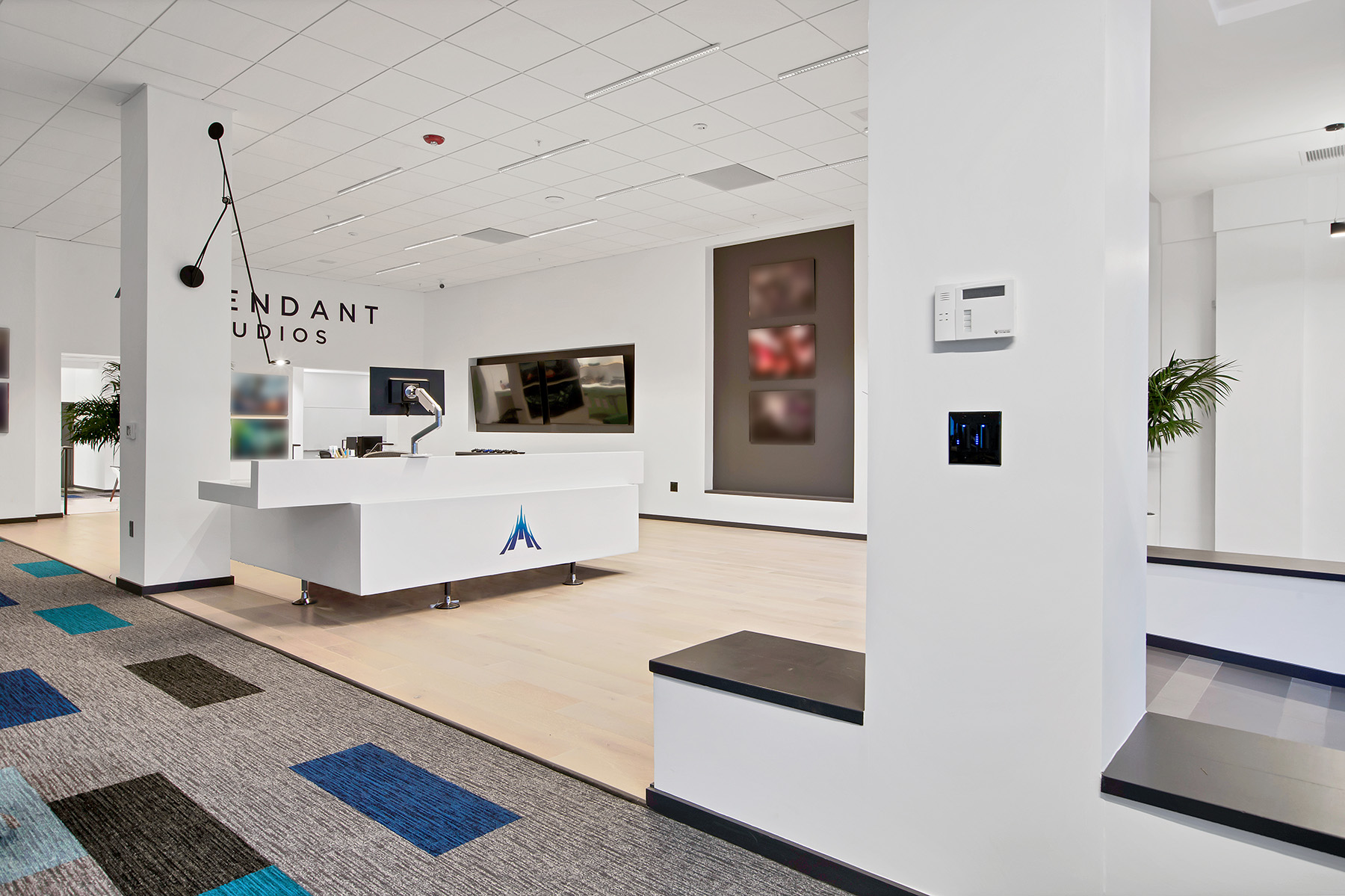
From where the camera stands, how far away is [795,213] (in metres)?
8.07

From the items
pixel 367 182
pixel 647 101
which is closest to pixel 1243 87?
pixel 647 101

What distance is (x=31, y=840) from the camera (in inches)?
80.0

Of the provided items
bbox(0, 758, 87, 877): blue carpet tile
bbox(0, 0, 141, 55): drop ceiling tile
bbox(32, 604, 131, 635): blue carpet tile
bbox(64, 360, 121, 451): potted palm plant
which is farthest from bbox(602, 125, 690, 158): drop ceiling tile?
bbox(64, 360, 121, 451): potted palm plant

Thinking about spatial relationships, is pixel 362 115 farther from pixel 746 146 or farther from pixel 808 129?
pixel 808 129

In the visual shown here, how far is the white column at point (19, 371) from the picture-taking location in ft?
28.1

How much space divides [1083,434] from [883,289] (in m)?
0.54

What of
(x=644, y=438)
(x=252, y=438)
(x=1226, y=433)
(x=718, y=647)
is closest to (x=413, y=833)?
(x=718, y=647)

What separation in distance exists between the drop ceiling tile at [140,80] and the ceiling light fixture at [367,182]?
→ 1.66 meters

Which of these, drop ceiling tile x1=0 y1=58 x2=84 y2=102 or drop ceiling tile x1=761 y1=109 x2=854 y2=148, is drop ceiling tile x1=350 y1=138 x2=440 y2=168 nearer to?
drop ceiling tile x1=0 y1=58 x2=84 y2=102

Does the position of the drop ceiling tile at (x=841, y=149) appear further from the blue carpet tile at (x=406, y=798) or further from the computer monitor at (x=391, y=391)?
the blue carpet tile at (x=406, y=798)

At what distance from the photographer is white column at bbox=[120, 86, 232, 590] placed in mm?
5133

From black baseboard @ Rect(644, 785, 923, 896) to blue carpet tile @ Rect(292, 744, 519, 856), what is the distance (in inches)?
18.1

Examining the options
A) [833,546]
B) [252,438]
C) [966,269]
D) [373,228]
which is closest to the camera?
[966,269]

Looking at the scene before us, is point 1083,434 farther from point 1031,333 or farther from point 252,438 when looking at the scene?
point 252,438
